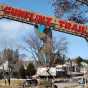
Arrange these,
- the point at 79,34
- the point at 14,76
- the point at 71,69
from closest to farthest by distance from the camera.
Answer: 1. the point at 79,34
2. the point at 14,76
3. the point at 71,69

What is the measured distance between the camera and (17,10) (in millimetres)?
40375

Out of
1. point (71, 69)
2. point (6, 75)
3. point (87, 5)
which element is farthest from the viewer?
point (71, 69)

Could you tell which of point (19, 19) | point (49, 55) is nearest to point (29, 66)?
point (49, 55)

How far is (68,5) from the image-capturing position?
66.5 ft

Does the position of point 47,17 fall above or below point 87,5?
above

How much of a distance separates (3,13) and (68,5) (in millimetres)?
21898

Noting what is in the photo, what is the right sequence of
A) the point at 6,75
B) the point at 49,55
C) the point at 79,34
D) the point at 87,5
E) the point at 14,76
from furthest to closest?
the point at 14,76
the point at 6,75
the point at 49,55
the point at 79,34
the point at 87,5

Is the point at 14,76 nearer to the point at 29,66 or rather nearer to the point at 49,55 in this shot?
the point at 29,66

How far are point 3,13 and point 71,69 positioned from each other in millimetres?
86069

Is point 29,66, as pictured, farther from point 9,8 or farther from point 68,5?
point 68,5

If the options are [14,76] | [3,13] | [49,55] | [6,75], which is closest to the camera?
[3,13]

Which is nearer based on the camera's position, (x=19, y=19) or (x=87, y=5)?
(x=87, y=5)

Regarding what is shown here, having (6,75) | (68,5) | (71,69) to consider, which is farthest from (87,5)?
(71,69)

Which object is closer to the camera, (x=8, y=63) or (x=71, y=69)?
(x=8, y=63)
